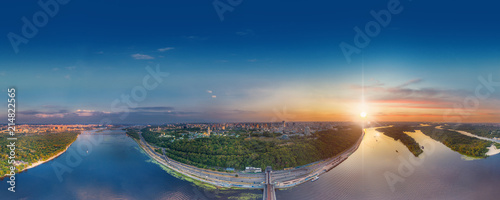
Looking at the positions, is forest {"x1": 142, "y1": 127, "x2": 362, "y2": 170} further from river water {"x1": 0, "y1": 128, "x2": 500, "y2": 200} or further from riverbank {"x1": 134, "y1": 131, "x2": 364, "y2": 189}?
river water {"x1": 0, "y1": 128, "x2": 500, "y2": 200}

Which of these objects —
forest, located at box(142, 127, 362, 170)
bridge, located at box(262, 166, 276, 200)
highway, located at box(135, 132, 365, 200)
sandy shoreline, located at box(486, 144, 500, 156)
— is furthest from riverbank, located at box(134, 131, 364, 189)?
sandy shoreline, located at box(486, 144, 500, 156)

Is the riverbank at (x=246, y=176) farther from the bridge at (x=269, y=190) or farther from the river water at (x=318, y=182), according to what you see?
the river water at (x=318, y=182)

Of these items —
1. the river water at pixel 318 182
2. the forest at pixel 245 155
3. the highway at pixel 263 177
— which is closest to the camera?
the river water at pixel 318 182

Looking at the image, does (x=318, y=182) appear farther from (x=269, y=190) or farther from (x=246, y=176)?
(x=246, y=176)

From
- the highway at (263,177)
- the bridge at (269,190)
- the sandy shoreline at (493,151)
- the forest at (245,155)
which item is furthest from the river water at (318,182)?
the forest at (245,155)

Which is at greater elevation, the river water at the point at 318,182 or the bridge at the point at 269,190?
the bridge at the point at 269,190

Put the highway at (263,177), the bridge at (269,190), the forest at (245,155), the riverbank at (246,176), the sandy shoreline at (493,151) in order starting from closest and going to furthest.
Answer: the bridge at (269,190) → the highway at (263,177) → the riverbank at (246,176) → the forest at (245,155) → the sandy shoreline at (493,151)

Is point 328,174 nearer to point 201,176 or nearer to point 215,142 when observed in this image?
point 201,176

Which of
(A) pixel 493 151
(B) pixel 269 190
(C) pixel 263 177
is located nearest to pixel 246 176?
(C) pixel 263 177
